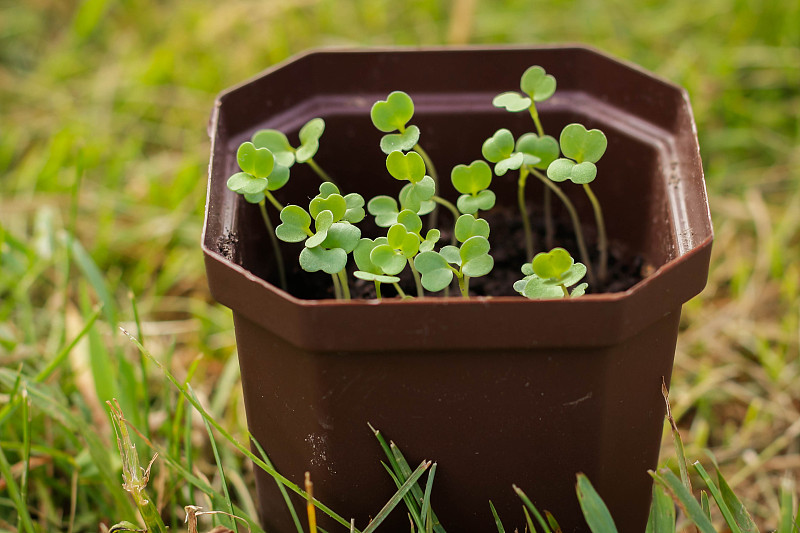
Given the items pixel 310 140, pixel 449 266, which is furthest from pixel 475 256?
pixel 310 140

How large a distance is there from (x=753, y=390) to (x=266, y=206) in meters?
0.80

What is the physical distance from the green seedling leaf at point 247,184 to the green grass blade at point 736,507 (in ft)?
1.66

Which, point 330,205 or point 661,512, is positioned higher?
point 330,205

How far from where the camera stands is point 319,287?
0.98m

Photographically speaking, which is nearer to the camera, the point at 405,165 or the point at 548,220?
the point at 405,165

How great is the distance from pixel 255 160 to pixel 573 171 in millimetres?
298

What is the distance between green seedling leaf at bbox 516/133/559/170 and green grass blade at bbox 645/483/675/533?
0.34 m

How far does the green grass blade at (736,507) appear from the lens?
0.79m

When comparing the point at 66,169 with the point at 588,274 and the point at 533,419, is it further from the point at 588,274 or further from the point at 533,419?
the point at 533,419

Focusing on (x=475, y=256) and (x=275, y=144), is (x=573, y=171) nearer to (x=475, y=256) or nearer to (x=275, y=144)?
(x=475, y=256)

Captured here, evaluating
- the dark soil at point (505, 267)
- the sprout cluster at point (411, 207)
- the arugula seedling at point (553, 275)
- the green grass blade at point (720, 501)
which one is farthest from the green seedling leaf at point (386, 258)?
the green grass blade at point (720, 501)

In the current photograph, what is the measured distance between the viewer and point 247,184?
2.59ft

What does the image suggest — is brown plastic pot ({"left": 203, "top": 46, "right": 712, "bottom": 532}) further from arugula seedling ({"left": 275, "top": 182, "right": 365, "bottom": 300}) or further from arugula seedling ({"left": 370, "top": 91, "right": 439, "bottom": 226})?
arugula seedling ({"left": 370, "top": 91, "right": 439, "bottom": 226})

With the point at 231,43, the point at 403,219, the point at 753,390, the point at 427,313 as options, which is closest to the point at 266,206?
the point at 403,219
